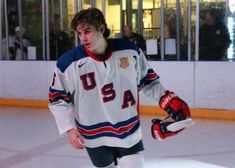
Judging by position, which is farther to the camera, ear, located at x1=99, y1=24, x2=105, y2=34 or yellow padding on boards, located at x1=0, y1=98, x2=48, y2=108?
yellow padding on boards, located at x1=0, y1=98, x2=48, y2=108

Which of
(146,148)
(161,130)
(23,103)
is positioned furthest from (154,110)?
(161,130)

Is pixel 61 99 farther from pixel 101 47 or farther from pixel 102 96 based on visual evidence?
pixel 101 47

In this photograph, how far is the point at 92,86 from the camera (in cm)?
187

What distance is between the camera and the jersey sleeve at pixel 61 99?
6.11ft

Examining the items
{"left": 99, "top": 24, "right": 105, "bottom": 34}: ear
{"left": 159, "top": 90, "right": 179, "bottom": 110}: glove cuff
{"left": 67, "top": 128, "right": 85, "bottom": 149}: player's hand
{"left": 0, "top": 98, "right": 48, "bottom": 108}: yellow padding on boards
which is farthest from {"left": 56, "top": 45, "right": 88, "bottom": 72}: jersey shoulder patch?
{"left": 0, "top": 98, "right": 48, "bottom": 108}: yellow padding on boards

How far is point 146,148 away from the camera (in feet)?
14.4

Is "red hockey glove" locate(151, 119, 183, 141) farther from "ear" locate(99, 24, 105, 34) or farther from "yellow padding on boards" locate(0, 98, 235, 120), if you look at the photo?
"yellow padding on boards" locate(0, 98, 235, 120)

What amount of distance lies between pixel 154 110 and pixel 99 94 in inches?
174

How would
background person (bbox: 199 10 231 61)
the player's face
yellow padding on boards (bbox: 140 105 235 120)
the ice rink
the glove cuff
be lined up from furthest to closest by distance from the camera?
background person (bbox: 199 10 231 61)
yellow padding on boards (bbox: 140 105 235 120)
the ice rink
the glove cuff
the player's face

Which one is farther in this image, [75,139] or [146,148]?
[146,148]

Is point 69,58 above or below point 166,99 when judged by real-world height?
above

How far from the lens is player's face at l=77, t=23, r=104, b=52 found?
180 cm

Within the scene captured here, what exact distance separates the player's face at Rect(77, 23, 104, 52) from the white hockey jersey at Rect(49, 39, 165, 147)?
58mm

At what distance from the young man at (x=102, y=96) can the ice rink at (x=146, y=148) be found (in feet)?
6.04
